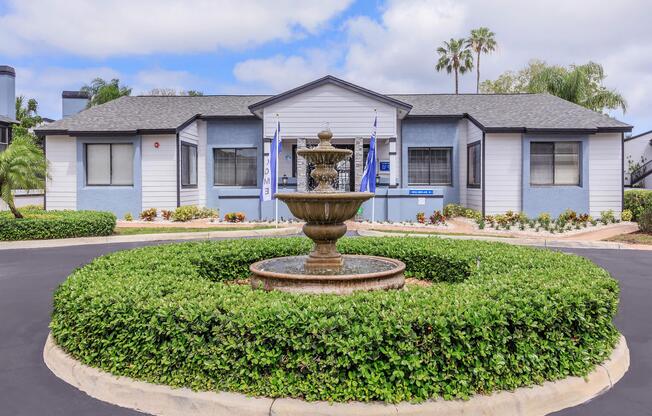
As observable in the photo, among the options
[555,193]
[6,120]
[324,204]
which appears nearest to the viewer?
[324,204]

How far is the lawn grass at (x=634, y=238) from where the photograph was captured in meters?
16.5

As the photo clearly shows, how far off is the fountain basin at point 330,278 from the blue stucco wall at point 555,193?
50.2ft

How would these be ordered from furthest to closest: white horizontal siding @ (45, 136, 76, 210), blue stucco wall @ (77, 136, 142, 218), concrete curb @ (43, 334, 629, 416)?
white horizontal siding @ (45, 136, 76, 210) < blue stucco wall @ (77, 136, 142, 218) < concrete curb @ (43, 334, 629, 416)

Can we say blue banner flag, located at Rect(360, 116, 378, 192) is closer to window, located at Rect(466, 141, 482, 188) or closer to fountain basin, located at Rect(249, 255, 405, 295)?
window, located at Rect(466, 141, 482, 188)

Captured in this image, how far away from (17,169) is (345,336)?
15.8 metres

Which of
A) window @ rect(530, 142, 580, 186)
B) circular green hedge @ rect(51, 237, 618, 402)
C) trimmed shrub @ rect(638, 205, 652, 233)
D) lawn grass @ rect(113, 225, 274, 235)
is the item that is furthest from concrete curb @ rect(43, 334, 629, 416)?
window @ rect(530, 142, 580, 186)

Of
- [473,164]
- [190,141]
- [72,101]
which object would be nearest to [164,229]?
[190,141]

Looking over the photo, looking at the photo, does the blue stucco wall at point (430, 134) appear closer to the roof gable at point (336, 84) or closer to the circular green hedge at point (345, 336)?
the roof gable at point (336, 84)

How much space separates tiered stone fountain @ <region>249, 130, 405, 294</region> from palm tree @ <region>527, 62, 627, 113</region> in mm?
32575

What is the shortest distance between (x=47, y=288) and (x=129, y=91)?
34964mm

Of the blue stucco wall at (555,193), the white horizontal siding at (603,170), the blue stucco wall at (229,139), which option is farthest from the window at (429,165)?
the blue stucco wall at (229,139)

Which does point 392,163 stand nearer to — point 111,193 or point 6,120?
point 111,193

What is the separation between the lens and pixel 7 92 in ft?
123

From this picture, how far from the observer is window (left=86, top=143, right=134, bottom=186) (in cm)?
2347
